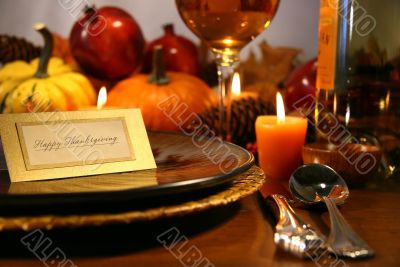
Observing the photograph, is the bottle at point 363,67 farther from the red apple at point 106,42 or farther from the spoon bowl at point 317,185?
the red apple at point 106,42

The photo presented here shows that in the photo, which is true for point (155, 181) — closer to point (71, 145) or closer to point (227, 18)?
point (71, 145)

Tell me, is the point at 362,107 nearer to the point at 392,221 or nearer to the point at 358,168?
the point at 358,168

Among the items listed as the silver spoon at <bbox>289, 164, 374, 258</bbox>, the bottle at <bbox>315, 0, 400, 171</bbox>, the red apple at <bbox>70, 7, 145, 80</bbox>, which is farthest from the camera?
the red apple at <bbox>70, 7, 145, 80</bbox>

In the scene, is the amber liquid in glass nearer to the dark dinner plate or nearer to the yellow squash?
the dark dinner plate

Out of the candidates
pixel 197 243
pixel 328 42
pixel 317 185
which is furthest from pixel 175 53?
pixel 197 243

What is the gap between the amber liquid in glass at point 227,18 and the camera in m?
0.72

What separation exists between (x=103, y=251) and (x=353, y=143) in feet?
1.35

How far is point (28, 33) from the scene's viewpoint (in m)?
1.40

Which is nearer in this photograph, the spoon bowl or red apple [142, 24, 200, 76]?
the spoon bowl

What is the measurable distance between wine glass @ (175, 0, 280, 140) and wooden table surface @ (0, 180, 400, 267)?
0.32 m

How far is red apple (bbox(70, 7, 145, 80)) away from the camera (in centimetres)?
115

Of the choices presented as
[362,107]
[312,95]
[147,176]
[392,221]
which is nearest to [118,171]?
[147,176]

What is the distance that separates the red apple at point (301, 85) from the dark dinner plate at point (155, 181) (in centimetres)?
55

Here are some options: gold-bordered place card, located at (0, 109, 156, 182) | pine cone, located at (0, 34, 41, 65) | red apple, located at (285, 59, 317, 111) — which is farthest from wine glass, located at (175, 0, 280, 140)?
pine cone, located at (0, 34, 41, 65)
